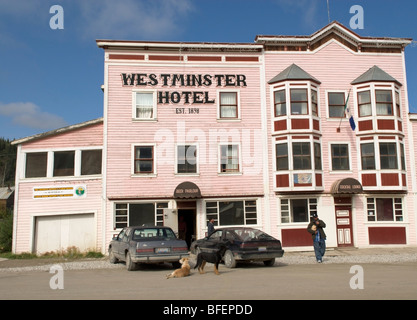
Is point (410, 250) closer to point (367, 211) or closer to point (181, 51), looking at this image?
point (367, 211)

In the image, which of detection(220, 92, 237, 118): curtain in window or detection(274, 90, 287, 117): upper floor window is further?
detection(220, 92, 237, 118): curtain in window

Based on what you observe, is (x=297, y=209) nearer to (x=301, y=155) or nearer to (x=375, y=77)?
(x=301, y=155)

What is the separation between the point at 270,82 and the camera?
2217 centimetres

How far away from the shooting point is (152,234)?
556 inches

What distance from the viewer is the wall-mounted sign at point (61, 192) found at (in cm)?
2056

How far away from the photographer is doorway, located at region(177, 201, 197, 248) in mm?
21031

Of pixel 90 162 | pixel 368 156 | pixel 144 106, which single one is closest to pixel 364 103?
pixel 368 156

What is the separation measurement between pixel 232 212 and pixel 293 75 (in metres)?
7.93

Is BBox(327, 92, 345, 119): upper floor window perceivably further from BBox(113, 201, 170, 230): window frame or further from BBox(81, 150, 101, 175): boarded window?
BBox(81, 150, 101, 175): boarded window

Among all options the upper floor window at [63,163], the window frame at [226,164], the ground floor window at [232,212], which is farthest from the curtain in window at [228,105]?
the upper floor window at [63,163]

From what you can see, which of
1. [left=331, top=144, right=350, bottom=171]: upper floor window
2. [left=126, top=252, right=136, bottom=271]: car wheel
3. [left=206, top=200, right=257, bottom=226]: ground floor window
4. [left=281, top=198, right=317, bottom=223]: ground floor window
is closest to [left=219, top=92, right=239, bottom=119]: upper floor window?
[left=206, top=200, right=257, bottom=226]: ground floor window

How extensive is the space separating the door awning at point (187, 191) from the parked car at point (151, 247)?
18.9 feet

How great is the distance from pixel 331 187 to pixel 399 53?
8982mm

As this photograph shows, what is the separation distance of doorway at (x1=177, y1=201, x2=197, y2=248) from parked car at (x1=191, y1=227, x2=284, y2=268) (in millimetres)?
6117
